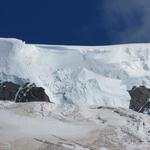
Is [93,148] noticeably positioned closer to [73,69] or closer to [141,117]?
[141,117]

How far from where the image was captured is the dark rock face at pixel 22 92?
211ft

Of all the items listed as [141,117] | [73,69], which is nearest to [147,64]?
[73,69]

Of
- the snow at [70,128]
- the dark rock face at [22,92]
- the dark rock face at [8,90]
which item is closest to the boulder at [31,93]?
the dark rock face at [22,92]

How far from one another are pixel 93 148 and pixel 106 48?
5553cm

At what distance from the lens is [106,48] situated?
72250 mm

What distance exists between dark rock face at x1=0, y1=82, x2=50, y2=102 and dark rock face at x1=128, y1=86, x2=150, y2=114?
30.2 ft

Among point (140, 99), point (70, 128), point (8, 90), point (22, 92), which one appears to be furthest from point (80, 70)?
point (70, 128)

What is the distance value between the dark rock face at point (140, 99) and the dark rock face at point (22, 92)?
9.20 m

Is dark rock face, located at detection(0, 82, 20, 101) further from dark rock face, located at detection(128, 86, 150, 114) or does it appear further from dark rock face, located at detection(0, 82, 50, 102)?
dark rock face, located at detection(128, 86, 150, 114)

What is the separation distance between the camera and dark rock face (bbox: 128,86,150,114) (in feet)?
217

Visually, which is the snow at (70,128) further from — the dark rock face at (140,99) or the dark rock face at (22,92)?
the dark rock face at (140,99)

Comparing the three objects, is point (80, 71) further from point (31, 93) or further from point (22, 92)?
point (22, 92)

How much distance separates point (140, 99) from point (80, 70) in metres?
11.8

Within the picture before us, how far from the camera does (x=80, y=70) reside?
63.1 m
